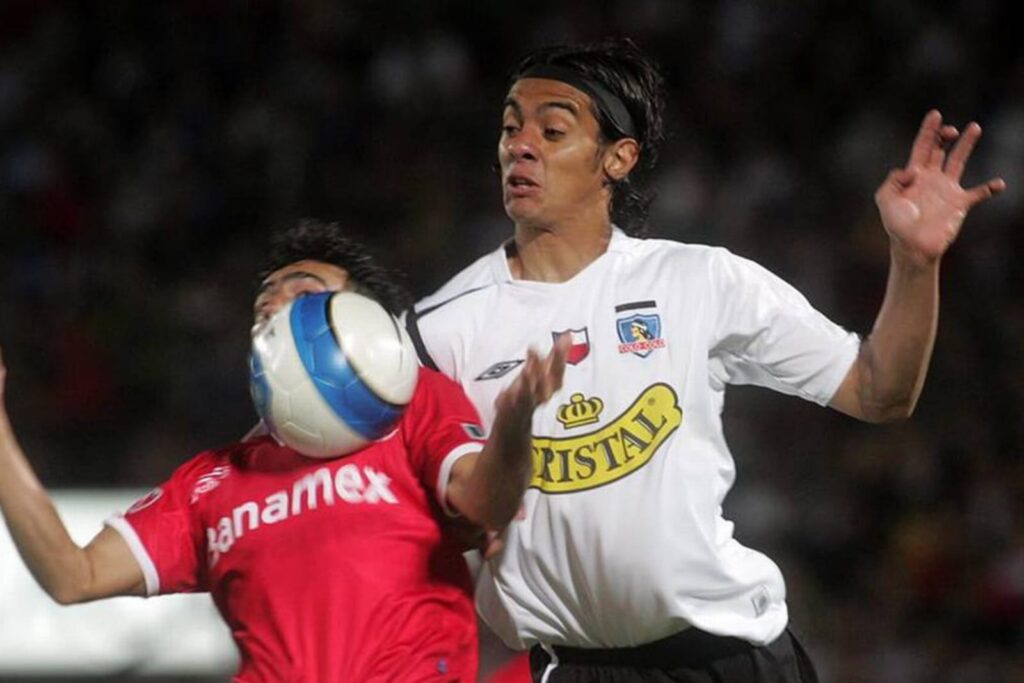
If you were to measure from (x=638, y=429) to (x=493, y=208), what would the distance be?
215 inches

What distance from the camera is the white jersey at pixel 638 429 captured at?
4266 millimetres

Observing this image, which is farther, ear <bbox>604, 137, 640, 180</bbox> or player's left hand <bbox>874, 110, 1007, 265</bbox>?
ear <bbox>604, 137, 640, 180</bbox>

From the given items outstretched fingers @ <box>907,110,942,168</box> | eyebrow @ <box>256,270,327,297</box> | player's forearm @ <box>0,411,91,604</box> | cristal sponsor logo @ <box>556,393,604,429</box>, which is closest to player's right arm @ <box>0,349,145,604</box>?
player's forearm @ <box>0,411,91,604</box>

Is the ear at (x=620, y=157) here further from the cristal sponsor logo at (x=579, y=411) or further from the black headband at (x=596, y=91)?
the cristal sponsor logo at (x=579, y=411)

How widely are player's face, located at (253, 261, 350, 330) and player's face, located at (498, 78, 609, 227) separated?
1.47ft

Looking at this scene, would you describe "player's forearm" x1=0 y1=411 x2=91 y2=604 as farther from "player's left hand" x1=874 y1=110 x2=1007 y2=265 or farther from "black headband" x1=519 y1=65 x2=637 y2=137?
"player's left hand" x1=874 y1=110 x2=1007 y2=265

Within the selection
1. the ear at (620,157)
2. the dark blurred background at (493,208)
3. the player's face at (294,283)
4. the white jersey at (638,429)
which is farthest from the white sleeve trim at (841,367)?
the dark blurred background at (493,208)

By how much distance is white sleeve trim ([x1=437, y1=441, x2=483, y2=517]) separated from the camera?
13.2 ft

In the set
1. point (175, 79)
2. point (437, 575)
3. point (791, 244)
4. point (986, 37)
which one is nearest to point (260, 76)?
point (175, 79)

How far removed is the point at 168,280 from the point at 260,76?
1.45 m

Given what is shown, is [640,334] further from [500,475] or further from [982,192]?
[982,192]

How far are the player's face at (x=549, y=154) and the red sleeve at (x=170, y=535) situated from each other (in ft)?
3.00

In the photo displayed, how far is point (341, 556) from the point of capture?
405cm

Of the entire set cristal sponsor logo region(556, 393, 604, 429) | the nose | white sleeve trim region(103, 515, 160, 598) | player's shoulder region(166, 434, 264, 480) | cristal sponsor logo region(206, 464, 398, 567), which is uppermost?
the nose
